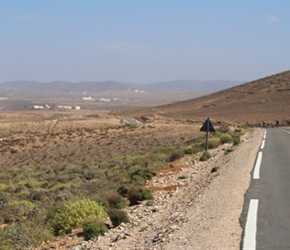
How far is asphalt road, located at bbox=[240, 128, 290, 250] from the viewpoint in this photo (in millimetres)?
8227

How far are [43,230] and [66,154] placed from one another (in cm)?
3081

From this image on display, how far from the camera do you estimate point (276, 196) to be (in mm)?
12258

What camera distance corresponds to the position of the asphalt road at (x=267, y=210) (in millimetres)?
8227

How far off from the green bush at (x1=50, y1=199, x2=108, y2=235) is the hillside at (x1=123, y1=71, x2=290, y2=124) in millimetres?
68800

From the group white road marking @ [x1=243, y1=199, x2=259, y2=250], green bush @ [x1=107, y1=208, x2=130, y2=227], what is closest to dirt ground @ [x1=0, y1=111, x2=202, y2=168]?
green bush @ [x1=107, y1=208, x2=130, y2=227]

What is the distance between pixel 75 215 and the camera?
11227 millimetres

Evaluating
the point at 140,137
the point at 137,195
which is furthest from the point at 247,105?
the point at 137,195

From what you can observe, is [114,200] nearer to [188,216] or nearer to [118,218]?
[118,218]

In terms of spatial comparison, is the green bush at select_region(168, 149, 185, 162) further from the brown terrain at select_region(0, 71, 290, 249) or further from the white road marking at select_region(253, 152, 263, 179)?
the white road marking at select_region(253, 152, 263, 179)

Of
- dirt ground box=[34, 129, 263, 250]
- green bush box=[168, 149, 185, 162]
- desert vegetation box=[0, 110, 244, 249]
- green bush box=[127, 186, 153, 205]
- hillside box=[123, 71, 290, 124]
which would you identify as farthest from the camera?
hillside box=[123, 71, 290, 124]

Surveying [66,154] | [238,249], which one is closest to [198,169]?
[238,249]

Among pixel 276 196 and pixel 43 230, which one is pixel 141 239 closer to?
pixel 43 230

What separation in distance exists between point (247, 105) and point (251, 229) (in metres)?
101

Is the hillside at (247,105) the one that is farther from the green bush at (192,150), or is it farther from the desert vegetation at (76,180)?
the green bush at (192,150)
